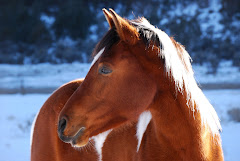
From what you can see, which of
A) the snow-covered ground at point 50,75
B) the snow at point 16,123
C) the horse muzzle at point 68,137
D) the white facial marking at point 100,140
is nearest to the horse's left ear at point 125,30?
the horse muzzle at point 68,137

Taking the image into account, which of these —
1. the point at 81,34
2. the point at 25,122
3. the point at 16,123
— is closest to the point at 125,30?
the point at 25,122

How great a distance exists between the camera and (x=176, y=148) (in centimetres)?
181

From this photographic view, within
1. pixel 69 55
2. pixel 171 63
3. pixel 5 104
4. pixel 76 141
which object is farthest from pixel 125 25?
pixel 69 55

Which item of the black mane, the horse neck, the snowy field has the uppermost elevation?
the snowy field

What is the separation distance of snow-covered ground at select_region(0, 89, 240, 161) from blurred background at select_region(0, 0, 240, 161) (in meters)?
0.96

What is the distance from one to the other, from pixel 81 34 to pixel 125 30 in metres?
10.9

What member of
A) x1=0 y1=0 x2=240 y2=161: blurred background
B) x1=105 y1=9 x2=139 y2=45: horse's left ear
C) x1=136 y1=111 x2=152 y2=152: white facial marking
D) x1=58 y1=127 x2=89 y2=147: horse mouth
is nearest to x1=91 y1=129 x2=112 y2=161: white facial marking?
x1=136 y1=111 x2=152 y2=152: white facial marking

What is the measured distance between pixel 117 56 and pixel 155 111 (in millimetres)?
411

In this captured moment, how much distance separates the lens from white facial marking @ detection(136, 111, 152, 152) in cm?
192

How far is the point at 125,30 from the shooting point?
5.86 ft

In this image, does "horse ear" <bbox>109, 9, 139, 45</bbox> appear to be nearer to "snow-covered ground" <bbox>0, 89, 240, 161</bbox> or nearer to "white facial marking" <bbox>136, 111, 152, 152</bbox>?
"white facial marking" <bbox>136, 111, 152, 152</bbox>

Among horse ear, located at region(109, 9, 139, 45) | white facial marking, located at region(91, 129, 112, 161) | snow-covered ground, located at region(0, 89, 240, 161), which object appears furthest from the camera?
snow-covered ground, located at region(0, 89, 240, 161)

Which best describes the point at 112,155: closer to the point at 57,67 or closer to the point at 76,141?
the point at 76,141

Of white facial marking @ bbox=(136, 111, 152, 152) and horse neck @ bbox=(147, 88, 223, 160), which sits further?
white facial marking @ bbox=(136, 111, 152, 152)
